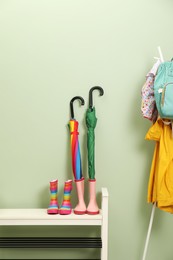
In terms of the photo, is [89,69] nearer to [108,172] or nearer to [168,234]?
[108,172]

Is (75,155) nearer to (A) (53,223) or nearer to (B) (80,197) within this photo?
(B) (80,197)

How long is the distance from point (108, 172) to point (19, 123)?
0.62 m

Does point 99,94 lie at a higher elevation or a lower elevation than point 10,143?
higher

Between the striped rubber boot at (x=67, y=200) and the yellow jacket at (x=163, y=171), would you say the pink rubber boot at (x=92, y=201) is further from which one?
the yellow jacket at (x=163, y=171)

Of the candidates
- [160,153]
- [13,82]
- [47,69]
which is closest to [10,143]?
[13,82]

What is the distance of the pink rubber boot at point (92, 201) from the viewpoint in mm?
1779

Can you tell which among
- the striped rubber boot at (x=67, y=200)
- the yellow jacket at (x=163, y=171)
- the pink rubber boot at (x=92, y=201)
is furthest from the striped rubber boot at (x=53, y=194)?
the yellow jacket at (x=163, y=171)

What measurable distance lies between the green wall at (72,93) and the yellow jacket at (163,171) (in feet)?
0.65

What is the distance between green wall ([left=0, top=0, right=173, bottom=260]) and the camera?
1.94m

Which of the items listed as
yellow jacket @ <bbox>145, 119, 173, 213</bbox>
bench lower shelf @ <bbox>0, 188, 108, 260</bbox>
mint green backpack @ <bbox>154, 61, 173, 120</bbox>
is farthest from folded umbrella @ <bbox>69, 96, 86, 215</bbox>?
mint green backpack @ <bbox>154, 61, 173, 120</bbox>

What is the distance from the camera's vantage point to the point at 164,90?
5.31 ft

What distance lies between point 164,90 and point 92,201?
0.73 meters

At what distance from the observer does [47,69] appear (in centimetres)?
194

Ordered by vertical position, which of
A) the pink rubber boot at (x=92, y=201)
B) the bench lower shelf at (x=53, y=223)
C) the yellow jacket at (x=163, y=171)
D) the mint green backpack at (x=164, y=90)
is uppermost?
the mint green backpack at (x=164, y=90)
